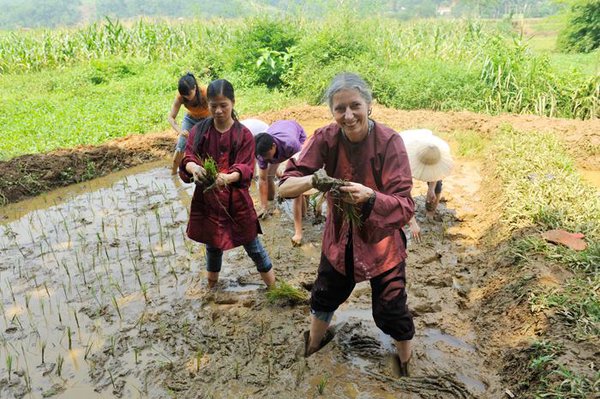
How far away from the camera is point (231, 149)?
3547 mm

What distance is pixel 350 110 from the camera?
2377 mm

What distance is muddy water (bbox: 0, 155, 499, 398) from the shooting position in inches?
120

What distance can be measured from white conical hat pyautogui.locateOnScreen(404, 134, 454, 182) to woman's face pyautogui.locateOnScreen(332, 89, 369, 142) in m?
2.36

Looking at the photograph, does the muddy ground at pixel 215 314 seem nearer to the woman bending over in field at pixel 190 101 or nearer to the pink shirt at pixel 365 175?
the pink shirt at pixel 365 175

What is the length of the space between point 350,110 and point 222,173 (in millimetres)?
1364

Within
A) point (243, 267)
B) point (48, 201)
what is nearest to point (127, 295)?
point (243, 267)

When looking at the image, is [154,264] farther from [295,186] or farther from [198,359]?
[295,186]

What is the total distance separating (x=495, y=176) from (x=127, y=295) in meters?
4.68

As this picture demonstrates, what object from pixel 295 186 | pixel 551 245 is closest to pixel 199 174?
pixel 295 186

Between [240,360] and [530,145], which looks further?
[530,145]

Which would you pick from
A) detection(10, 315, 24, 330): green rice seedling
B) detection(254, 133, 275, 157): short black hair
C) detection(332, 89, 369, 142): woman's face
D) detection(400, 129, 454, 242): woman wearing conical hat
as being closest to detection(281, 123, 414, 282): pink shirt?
detection(332, 89, 369, 142): woman's face

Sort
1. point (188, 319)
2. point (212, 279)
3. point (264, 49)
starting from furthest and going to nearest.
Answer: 1. point (264, 49)
2. point (212, 279)
3. point (188, 319)

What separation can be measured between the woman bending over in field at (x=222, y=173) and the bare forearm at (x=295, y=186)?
929 millimetres

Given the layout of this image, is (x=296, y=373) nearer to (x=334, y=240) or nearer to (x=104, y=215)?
(x=334, y=240)
